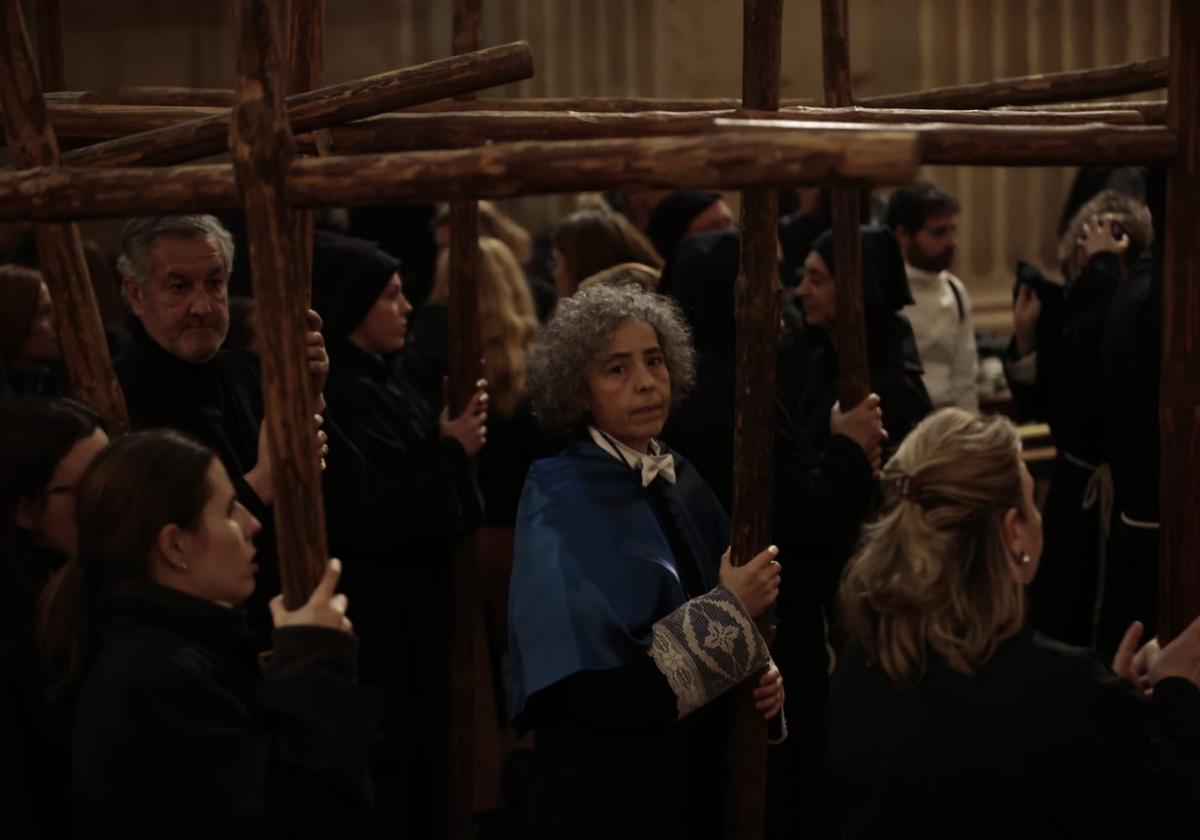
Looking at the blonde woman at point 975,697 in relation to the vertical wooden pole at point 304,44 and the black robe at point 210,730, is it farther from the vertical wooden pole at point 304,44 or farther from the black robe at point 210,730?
the vertical wooden pole at point 304,44

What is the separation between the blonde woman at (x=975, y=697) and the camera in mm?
2924

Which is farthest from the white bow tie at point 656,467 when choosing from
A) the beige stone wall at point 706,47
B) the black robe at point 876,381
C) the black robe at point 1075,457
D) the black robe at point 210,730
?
the beige stone wall at point 706,47

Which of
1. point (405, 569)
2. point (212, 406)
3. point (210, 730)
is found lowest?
point (405, 569)

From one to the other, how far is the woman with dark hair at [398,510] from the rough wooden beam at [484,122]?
2.60ft

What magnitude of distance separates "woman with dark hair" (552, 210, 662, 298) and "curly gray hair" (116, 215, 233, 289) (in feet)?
5.50

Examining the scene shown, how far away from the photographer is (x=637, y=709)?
3604mm

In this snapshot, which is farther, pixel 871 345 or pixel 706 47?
pixel 706 47

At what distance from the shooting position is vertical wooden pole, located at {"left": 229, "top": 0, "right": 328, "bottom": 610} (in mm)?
2926

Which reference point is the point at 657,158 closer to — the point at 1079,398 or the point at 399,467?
the point at 399,467

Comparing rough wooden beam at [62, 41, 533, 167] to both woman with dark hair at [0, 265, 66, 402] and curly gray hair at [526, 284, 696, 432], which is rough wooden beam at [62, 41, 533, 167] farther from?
woman with dark hair at [0, 265, 66, 402]

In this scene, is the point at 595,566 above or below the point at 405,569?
above

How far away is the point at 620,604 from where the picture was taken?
145 inches

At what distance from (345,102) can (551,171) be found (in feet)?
2.89

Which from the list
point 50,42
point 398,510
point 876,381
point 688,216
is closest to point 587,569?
point 398,510
